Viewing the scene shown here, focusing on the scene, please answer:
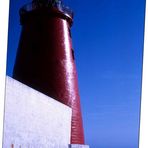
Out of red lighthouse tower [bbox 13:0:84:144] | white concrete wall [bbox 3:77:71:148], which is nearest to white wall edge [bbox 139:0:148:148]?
white concrete wall [bbox 3:77:71:148]

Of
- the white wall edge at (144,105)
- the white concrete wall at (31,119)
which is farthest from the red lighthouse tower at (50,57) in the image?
the white wall edge at (144,105)

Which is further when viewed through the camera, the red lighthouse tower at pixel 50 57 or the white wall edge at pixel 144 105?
the red lighthouse tower at pixel 50 57

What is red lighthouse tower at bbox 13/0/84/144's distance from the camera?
5.05 m

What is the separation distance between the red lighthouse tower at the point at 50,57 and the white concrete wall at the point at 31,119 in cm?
30

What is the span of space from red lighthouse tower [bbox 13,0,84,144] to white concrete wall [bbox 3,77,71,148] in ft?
0.99

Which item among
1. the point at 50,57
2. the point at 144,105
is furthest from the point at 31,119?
the point at 50,57

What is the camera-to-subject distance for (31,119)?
4.19 metres

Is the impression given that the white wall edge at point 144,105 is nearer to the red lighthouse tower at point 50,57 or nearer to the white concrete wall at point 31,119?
the white concrete wall at point 31,119

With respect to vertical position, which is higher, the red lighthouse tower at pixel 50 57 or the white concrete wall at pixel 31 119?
the red lighthouse tower at pixel 50 57

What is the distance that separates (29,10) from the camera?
489cm

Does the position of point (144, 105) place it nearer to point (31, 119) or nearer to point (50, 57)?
point (31, 119)

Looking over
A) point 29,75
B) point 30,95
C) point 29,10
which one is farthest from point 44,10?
point 30,95

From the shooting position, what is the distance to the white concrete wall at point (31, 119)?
3.92 metres

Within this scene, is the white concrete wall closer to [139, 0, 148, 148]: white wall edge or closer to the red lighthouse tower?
the red lighthouse tower
